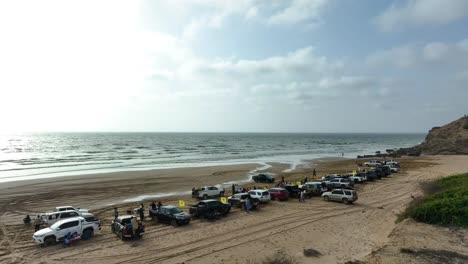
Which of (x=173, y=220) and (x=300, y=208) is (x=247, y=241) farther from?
(x=300, y=208)

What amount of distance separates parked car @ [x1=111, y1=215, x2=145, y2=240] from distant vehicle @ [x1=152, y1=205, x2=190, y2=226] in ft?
9.37

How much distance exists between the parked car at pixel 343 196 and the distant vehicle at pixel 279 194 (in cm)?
383

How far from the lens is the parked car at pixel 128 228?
19.5 metres

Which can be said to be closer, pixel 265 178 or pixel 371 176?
pixel 371 176

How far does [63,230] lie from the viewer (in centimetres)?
1927

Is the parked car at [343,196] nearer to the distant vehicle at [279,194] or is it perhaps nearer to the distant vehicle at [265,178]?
the distant vehicle at [279,194]

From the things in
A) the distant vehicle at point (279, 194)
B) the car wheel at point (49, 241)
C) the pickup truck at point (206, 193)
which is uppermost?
the distant vehicle at point (279, 194)

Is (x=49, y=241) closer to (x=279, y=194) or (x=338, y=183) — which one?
(x=279, y=194)

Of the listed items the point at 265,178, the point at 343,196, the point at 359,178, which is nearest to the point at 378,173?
the point at 359,178

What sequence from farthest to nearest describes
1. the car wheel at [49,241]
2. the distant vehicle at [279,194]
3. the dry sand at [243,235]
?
the distant vehicle at [279,194]
the car wheel at [49,241]
the dry sand at [243,235]

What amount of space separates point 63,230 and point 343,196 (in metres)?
21.8

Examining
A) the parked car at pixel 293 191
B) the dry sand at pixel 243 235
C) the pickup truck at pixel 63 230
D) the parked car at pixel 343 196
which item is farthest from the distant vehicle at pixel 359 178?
the pickup truck at pixel 63 230

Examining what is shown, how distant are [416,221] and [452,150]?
7961 cm

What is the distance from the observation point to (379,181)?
1658 inches
